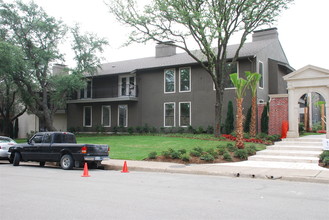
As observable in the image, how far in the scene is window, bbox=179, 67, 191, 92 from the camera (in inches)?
1058

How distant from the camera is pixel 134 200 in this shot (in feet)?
23.7

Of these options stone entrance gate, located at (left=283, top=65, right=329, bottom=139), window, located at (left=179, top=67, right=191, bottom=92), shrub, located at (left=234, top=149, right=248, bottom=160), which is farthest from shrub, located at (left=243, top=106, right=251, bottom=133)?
shrub, located at (left=234, top=149, right=248, bottom=160)

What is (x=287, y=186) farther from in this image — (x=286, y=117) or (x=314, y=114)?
(x=314, y=114)

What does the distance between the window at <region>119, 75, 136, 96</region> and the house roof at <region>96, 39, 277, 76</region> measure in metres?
0.86

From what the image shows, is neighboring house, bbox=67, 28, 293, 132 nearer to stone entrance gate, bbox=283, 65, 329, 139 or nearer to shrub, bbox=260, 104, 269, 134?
shrub, bbox=260, 104, 269, 134

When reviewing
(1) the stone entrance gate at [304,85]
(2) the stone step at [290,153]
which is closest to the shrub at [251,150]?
(2) the stone step at [290,153]

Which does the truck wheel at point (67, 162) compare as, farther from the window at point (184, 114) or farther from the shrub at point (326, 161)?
the window at point (184, 114)

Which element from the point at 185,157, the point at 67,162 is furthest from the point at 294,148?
the point at 67,162

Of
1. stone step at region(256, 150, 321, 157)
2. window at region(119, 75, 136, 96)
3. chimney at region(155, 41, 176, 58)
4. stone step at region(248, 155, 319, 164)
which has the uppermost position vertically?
chimney at region(155, 41, 176, 58)

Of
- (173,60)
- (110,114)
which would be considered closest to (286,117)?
(173,60)

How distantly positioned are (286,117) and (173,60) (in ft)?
36.8

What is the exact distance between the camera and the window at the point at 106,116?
3123cm

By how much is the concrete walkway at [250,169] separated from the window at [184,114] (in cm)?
1211

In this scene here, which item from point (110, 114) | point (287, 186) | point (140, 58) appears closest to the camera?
point (287, 186)
